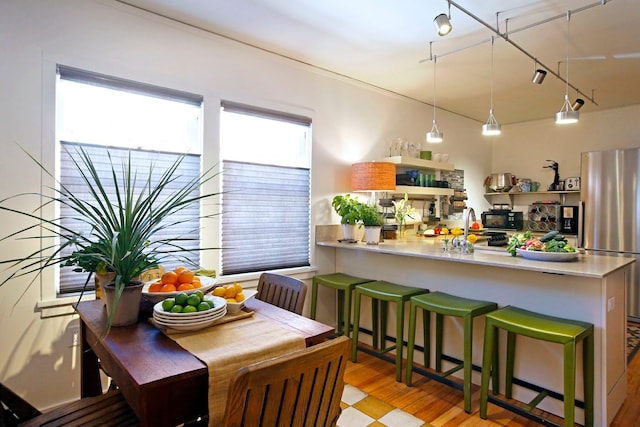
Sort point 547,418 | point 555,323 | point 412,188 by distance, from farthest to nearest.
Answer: point 412,188
point 547,418
point 555,323

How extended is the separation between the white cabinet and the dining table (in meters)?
2.80

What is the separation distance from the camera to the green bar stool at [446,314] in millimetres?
2350

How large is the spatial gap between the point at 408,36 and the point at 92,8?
2.22 meters

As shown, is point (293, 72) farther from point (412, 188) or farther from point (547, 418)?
point (547, 418)

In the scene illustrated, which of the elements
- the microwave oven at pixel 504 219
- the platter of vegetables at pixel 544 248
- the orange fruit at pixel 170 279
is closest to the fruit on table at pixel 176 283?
the orange fruit at pixel 170 279

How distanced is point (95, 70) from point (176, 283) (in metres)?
1.58

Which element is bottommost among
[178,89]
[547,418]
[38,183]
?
[547,418]

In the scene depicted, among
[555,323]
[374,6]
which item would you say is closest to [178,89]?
[374,6]

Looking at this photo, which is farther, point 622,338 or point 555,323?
point 622,338

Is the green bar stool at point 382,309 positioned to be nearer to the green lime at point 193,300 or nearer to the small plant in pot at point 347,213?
the small plant in pot at point 347,213

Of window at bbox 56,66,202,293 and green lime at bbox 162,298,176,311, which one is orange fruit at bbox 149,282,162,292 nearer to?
green lime at bbox 162,298,176,311

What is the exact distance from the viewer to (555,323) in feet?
6.98

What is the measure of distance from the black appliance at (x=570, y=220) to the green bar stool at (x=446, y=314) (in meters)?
3.21

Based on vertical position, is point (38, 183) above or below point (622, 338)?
above
